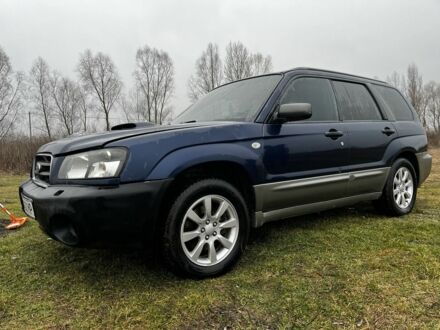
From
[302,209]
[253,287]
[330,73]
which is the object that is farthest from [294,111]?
[253,287]

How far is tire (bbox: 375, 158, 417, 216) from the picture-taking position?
462 cm

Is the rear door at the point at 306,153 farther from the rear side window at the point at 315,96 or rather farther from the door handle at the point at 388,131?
the door handle at the point at 388,131

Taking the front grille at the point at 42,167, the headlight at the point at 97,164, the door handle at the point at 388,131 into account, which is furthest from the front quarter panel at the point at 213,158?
the door handle at the point at 388,131

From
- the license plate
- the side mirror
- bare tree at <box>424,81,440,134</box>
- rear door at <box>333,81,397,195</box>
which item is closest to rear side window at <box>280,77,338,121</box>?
rear door at <box>333,81,397,195</box>

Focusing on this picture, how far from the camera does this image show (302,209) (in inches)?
145

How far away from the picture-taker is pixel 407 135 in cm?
493

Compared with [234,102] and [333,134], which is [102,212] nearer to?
[234,102]

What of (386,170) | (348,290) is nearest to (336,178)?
(386,170)

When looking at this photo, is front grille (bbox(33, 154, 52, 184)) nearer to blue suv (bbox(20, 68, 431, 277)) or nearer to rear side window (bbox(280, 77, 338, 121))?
blue suv (bbox(20, 68, 431, 277))

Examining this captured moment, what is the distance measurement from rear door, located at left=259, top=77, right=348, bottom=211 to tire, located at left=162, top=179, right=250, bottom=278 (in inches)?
15.3

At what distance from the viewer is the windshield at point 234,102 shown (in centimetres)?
360

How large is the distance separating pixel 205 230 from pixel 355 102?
2.54m

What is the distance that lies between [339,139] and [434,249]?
1297mm

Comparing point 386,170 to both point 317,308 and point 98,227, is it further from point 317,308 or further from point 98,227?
point 98,227
